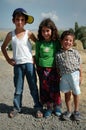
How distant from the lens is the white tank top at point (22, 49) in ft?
17.1

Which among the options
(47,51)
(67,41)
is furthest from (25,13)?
(67,41)

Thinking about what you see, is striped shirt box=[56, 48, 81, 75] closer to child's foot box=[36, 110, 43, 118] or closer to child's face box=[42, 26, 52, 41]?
child's face box=[42, 26, 52, 41]

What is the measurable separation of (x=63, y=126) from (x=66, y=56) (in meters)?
1.25

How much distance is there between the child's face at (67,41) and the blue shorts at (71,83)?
47 centimetres

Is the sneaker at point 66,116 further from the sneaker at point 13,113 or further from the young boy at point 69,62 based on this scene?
the sneaker at point 13,113

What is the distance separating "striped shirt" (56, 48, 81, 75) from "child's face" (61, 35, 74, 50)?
7 cm

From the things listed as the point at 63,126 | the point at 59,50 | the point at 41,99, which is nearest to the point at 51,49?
the point at 59,50

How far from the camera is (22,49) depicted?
523 cm

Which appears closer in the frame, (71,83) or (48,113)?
(71,83)

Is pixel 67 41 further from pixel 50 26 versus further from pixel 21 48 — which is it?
pixel 21 48

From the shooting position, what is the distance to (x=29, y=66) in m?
5.36

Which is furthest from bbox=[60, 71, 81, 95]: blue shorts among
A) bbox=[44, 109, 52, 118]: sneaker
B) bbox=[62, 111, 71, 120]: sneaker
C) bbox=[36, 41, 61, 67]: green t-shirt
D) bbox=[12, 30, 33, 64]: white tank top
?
bbox=[12, 30, 33, 64]: white tank top

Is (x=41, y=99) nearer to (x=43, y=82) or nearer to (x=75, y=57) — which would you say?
(x=43, y=82)

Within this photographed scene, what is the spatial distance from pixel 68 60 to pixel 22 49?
84 centimetres
